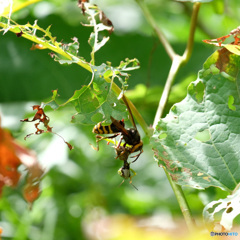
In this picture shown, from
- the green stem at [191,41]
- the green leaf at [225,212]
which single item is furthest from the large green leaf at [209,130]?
the green stem at [191,41]

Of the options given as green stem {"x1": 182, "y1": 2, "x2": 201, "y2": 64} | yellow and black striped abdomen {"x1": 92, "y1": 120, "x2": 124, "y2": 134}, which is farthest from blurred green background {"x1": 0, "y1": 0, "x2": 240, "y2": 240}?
yellow and black striped abdomen {"x1": 92, "y1": 120, "x2": 124, "y2": 134}

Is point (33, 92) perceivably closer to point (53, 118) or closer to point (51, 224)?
point (53, 118)

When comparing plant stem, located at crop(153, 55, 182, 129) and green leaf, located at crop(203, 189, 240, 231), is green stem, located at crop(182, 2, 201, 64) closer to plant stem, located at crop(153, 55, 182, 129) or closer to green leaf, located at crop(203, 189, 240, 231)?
plant stem, located at crop(153, 55, 182, 129)

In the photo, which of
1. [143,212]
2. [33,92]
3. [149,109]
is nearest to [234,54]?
[149,109]

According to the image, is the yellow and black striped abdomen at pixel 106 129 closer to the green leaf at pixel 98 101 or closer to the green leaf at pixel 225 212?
the green leaf at pixel 98 101

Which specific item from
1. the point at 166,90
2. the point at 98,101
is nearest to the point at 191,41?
the point at 166,90

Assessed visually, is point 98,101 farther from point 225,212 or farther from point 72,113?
point 72,113
